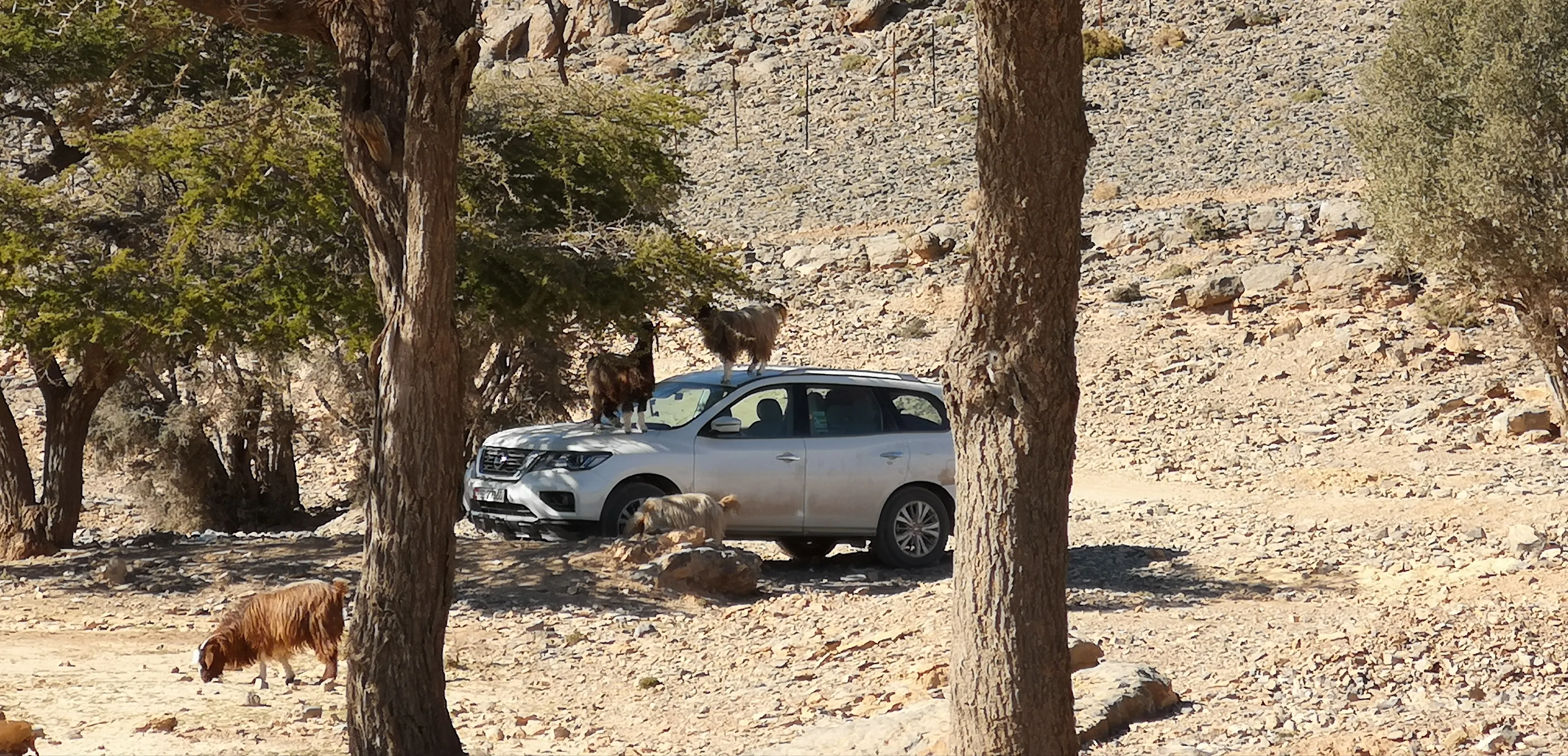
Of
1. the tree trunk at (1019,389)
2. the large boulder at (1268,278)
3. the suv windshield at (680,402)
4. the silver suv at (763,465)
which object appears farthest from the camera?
the large boulder at (1268,278)

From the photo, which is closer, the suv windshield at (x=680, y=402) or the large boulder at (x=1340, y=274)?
the suv windshield at (x=680, y=402)

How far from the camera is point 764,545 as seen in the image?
53.0 ft

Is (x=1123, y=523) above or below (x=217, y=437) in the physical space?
below

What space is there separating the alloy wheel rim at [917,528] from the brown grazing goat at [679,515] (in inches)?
68.4

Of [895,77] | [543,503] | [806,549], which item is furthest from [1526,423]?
[895,77]

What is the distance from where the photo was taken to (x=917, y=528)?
551 inches

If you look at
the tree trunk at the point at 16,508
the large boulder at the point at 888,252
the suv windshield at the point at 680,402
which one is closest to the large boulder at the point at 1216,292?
the large boulder at the point at 888,252

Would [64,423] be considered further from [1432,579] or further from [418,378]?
[1432,579]

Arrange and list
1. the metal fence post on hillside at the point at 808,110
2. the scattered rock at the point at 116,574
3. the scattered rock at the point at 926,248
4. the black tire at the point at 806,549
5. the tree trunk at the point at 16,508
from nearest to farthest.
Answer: the scattered rock at the point at 116,574
the tree trunk at the point at 16,508
the black tire at the point at 806,549
the scattered rock at the point at 926,248
the metal fence post on hillside at the point at 808,110

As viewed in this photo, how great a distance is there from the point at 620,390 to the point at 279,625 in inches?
192

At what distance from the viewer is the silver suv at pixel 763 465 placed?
13289mm

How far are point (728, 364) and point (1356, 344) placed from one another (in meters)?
15.3

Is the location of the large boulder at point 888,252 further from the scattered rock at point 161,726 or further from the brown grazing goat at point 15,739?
the brown grazing goat at point 15,739

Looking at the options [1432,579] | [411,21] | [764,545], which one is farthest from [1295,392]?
[411,21]
